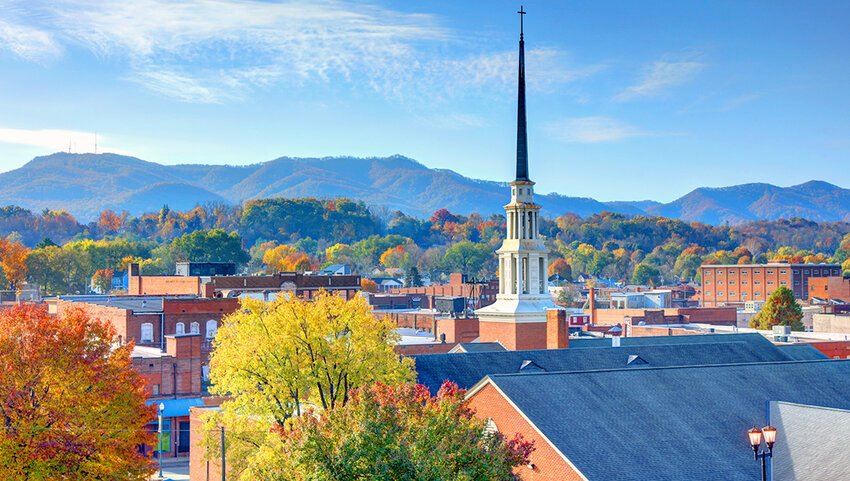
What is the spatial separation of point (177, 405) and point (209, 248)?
444 feet

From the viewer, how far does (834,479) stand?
30.2 metres

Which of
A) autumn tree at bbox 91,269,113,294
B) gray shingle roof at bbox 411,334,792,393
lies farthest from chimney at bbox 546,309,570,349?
autumn tree at bbox 91,269,113,294

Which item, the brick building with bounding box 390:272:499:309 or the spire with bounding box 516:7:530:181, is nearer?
the spire with bounding box 516:7:530:181

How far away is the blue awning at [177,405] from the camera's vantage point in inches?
2256

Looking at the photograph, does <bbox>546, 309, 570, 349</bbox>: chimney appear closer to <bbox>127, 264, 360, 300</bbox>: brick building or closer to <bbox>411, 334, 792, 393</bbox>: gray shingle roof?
<bbox>411, 334, 792, 393</bbox>: gray shingle roof

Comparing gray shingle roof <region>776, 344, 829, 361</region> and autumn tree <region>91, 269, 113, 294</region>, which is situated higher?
autumn tree <region>91, 269, 113, 294</region>

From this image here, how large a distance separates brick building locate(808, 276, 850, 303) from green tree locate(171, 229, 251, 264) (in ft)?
346

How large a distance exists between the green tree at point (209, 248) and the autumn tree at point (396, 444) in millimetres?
169846

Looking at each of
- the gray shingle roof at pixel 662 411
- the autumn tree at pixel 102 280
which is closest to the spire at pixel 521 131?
the gray shingle roof at pixel 662 411

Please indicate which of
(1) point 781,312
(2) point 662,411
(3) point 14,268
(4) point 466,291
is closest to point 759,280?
(4) point 466,291

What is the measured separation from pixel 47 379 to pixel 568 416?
60.0ft

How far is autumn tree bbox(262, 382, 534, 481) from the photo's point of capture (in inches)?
880

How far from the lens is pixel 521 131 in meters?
66.4

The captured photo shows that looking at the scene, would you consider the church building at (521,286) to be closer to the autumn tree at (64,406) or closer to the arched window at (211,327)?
the autumn tree at (64,406)
